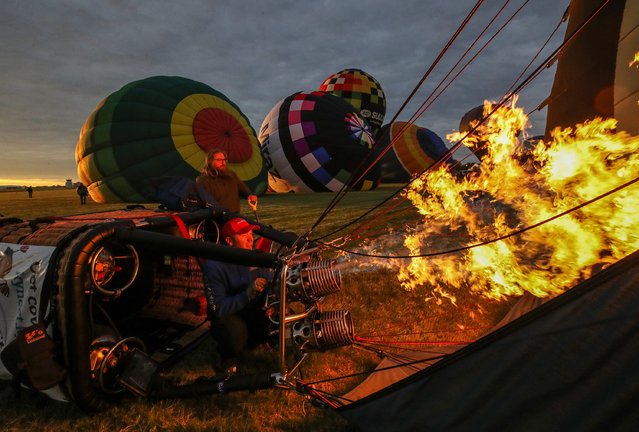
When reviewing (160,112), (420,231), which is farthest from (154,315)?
(160,112)

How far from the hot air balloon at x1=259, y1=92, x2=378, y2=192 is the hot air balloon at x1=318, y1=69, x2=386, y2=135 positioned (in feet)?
22.9

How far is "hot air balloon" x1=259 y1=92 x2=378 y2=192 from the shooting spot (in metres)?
16.5

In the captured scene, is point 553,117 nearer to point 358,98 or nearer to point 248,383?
point 248,383

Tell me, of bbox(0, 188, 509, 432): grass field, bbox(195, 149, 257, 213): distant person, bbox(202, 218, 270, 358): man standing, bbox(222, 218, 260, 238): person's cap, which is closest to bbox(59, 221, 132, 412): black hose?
bbox(0, 188, 509, 432): grass field

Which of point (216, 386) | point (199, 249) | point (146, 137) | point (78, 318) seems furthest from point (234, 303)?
point (146, 137)

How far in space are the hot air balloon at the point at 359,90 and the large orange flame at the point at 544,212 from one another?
62.9 ft

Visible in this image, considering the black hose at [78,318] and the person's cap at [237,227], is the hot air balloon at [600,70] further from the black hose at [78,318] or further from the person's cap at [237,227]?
the black hose at [78,318]

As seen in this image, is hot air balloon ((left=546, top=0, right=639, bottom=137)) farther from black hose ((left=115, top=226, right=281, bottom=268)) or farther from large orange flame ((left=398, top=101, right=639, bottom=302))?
black hose ((left=115, top=226, right=281, bottom=268))

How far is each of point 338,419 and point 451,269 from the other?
11.5 feet

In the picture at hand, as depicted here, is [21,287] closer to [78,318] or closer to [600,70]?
[78,318]

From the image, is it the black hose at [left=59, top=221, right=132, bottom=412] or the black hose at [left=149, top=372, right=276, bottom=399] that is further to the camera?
the black hose at [left=149, top=372, right=276, bottom=399]

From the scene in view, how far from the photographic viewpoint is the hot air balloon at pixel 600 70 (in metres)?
3.55

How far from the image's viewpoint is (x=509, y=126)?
15.5 ft

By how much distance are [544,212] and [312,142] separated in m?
13.4
